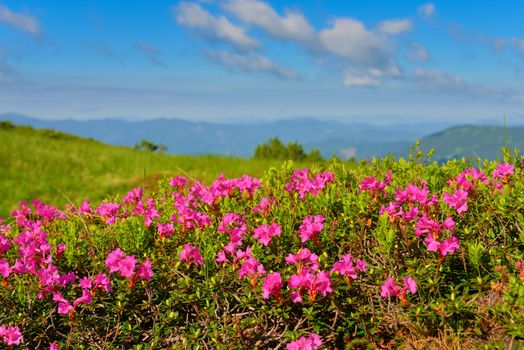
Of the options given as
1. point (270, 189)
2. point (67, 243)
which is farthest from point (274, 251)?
point (67, 243)

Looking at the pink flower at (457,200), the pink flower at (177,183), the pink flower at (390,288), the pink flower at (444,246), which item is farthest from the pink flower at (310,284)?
the pink flower at (177,183)

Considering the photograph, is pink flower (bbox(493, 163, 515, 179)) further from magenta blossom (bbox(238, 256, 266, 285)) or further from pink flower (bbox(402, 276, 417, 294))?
magenta blossom (bbox(238, 256, 266, 285))

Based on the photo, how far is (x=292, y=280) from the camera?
3.45 metres

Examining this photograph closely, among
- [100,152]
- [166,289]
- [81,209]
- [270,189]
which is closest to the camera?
[166,289]

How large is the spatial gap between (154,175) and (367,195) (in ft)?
34.9

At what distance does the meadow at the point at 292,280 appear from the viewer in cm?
359

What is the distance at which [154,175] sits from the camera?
47.3ft

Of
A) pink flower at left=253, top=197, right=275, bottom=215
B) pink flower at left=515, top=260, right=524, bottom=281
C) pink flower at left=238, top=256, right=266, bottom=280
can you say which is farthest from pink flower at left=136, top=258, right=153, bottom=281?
pink flower at left=515, top=260, right=524, bottom=281

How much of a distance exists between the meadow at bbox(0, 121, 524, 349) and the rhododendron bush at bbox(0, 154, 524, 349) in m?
0.01

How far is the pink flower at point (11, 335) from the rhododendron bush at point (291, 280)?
0.5 inches

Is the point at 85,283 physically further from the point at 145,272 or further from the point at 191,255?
the point at 191,255

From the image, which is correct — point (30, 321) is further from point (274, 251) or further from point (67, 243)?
point (274, 251)

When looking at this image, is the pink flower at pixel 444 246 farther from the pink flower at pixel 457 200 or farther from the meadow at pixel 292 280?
the pink flower at pixel 457 200

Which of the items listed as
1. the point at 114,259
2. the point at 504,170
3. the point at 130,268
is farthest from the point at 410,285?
the point at 114,259
